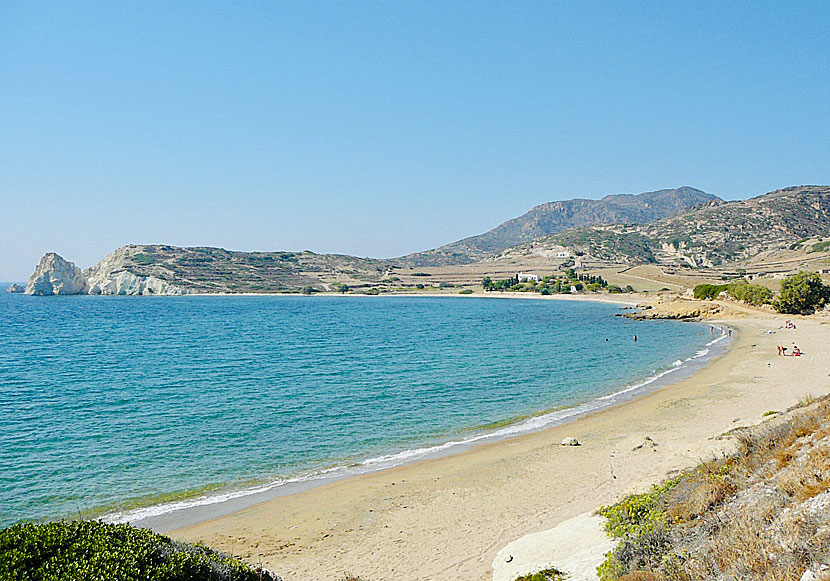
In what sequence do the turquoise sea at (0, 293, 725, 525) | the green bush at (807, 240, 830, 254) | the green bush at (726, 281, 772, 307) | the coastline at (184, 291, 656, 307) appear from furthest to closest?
the green bush at (807, 240, 830, 254)
the coastline at (184, 291, 656, 307)
the green bush at (726, 281, 772, 307)
the turquoise sea at (0, 293, 725, 525)

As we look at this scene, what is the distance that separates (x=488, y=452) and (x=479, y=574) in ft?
A: 29.4

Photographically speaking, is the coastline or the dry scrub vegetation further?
the coastline

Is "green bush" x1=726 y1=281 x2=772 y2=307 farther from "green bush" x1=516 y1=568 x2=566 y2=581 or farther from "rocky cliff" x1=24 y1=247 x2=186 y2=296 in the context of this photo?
"rocky cliff" x1=24 y1=247 x2=186 y2=296

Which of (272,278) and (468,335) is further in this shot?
(272,278)

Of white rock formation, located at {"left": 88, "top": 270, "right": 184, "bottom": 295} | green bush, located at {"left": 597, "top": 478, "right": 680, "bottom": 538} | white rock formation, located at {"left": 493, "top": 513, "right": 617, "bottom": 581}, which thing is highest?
white rock formation, located at {"left": 88, "top": 270, "right": 184, "bottom": 295}

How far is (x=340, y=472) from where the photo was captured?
1722 centimetres

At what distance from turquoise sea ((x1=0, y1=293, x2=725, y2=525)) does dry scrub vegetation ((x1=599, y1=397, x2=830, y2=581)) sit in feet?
35.2

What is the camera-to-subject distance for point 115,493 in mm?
15422

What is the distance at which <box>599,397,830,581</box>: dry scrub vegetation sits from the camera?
18.6ft

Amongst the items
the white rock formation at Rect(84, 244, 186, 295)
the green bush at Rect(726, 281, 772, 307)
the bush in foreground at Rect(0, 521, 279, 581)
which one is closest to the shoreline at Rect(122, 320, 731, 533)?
the bush in foreground at Rect(0, 521, 279, 581)

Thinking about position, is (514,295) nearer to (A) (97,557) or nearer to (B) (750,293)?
(B) (750,293)

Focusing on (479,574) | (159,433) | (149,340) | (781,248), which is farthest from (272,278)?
(479,574)

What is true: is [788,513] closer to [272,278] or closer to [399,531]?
[399,531]

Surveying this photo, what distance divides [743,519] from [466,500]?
28.3ft
